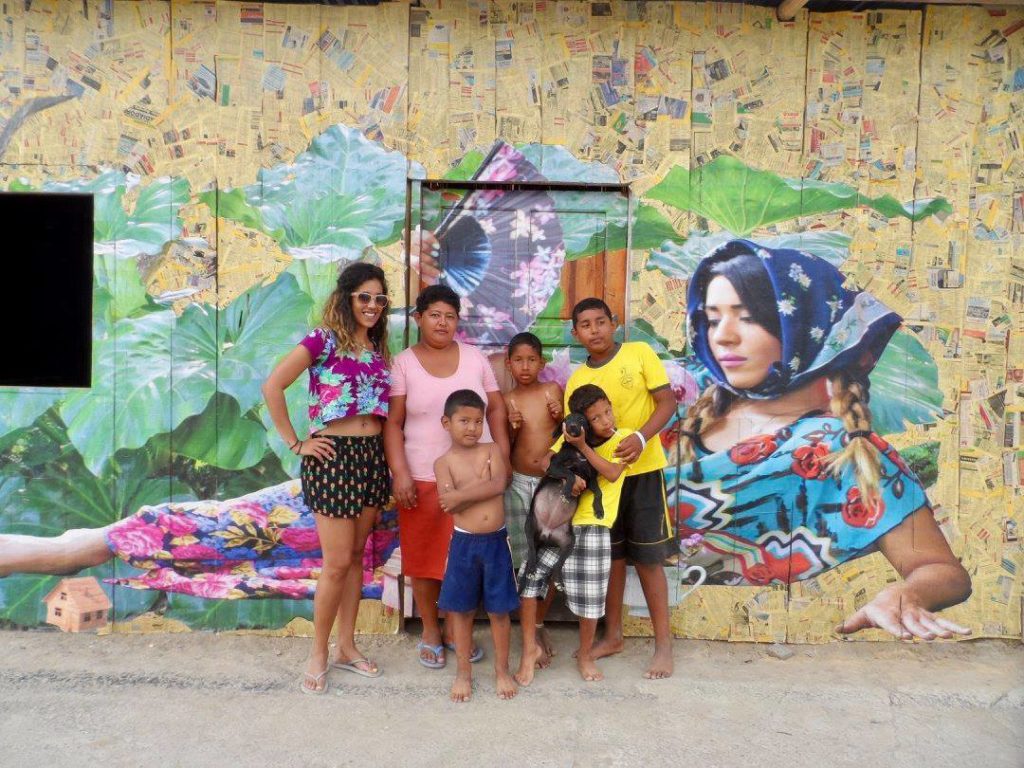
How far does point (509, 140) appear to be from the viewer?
356 cm

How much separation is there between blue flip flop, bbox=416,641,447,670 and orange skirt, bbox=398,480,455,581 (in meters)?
0.33

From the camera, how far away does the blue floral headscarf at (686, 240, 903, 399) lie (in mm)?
3590

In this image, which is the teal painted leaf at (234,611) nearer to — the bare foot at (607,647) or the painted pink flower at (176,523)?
the painted pink flower at (176,523)

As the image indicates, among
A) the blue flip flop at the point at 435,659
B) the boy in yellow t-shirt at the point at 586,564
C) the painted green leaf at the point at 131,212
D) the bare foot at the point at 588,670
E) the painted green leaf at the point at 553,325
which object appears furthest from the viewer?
the painted green leaf at the point at 553,325

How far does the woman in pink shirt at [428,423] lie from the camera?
3189 mm

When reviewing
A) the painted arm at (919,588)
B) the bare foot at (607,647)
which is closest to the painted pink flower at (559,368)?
the bare foot at (607,647)

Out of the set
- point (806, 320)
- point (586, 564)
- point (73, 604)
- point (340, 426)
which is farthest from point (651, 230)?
point (73, 604)

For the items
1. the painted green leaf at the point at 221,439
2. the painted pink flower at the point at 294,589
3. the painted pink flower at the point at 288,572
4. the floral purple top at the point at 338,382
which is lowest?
the painted pink flower at the point at 294,589

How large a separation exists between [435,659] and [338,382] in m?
1.35

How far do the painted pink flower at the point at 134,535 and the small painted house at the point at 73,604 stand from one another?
228 mm

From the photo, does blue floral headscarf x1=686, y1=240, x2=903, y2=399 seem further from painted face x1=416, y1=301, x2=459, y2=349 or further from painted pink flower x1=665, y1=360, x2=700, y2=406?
painted face x1=416, y1=301, x2=459, y2=349

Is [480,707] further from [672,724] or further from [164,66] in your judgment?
[164,66]

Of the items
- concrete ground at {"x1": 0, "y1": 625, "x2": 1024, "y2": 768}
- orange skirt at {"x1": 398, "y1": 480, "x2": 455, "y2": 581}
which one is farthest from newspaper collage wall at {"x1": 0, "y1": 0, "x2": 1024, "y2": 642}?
orange skirt at {"x1": 398, "y1": 480, "x2": 455, "y2": 581}

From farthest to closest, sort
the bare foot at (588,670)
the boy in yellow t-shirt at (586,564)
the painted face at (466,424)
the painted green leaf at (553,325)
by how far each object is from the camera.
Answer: the painted green leaf at (553,325), the bare foot at (588,670), the boy in yellow t-shirt at (586,564), the painted face at (466,424)
